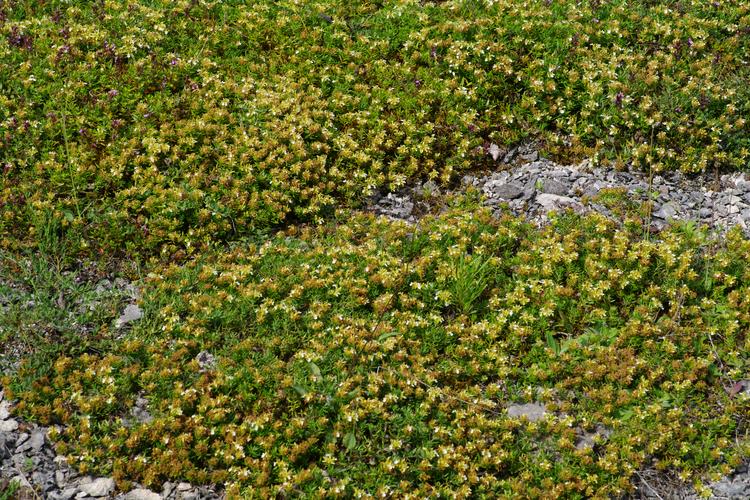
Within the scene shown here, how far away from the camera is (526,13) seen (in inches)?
364

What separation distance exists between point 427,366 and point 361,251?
1.42 meters

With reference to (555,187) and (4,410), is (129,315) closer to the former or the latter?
(4,410)

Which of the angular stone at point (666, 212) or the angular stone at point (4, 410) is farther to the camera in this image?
the angular stone at point (666, 212)

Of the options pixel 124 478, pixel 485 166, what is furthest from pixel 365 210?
pixel 124 478

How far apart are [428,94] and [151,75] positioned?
336 cm

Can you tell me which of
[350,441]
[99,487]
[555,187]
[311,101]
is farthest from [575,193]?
[99,487]

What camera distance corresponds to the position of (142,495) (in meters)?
5.52

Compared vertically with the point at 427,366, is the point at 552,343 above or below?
above

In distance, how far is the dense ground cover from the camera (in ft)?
19.4

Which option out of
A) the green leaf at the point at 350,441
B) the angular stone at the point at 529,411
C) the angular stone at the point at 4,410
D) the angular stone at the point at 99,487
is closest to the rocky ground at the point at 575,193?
the angular stone at the point at 4,410

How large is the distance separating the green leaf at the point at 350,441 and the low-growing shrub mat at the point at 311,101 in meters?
2.70

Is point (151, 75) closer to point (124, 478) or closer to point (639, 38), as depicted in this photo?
point (124, 478)

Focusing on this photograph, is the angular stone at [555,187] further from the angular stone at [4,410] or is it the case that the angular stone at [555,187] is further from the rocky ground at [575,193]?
the angular stone at [4,410]

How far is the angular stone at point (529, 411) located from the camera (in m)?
6.29
